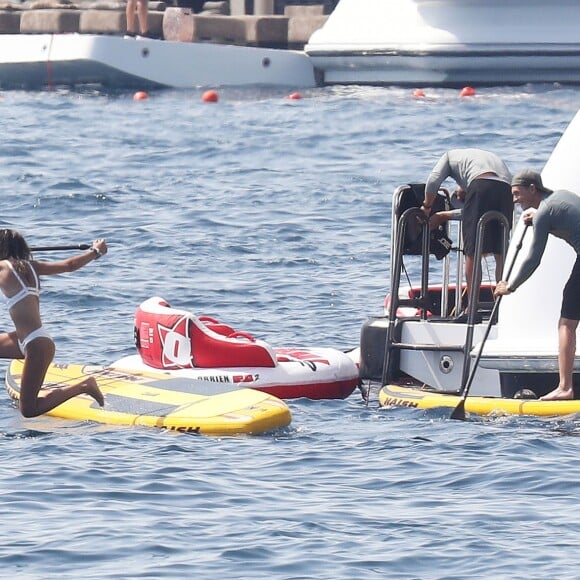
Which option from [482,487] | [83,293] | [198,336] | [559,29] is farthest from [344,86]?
[482,487]

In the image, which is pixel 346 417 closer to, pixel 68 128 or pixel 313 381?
pixel 313 381

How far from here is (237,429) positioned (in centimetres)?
1088

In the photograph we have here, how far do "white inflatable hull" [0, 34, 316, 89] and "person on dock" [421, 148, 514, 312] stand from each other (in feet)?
81.8

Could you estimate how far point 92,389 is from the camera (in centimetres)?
1138

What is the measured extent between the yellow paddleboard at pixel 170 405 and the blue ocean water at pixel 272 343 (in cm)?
12

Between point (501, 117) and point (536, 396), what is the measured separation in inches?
799

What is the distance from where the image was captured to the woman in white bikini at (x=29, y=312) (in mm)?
11078

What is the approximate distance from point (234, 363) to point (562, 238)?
2.76m

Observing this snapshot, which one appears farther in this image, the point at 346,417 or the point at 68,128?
the point at 68,128

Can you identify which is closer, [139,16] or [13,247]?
[13,247]

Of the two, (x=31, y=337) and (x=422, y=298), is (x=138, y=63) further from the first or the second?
(x=31, y=337)

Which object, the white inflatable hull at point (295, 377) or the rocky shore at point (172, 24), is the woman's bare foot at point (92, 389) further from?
the rocky shore at point (172, 24)

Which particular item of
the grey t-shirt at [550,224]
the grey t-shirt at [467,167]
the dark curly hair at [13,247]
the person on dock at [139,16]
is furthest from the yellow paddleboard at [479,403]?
the person on dock at [139,16]

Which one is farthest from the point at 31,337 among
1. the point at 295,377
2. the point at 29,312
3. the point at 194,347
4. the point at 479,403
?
the point at 479,403
